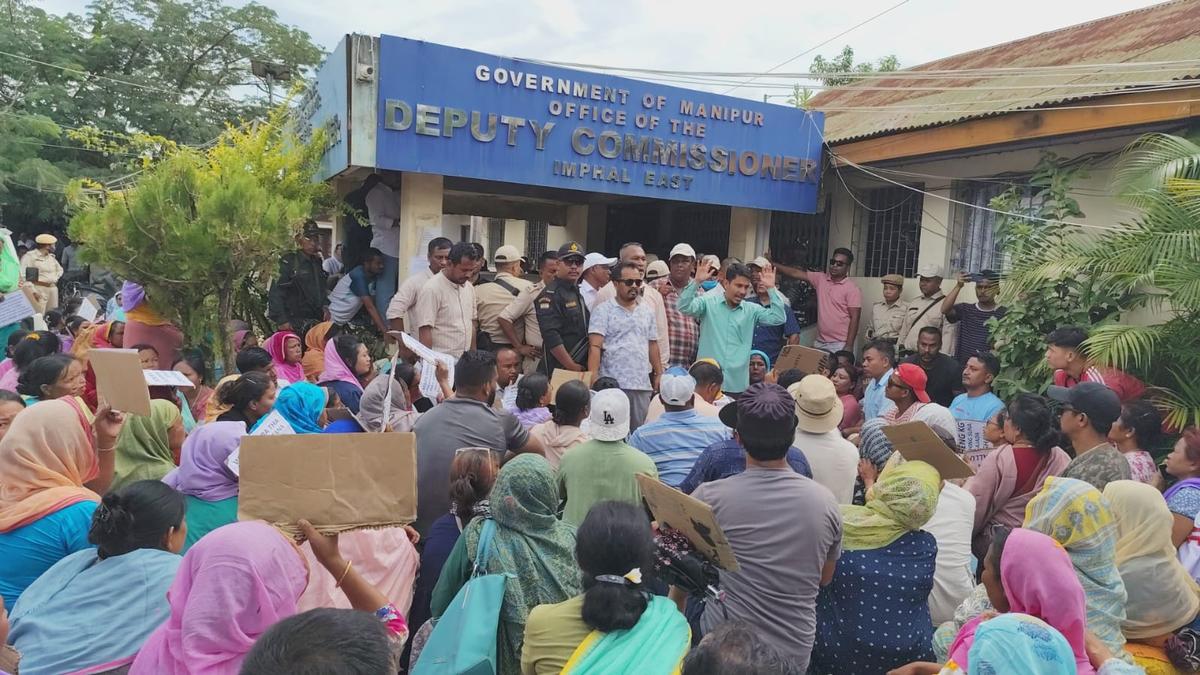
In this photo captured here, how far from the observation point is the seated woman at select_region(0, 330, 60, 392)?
16.9 feet

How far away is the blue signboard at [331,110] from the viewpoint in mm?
7004

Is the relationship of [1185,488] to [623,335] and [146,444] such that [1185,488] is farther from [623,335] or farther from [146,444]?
[146,444]

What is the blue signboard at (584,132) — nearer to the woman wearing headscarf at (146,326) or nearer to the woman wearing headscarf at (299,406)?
the woman wearing headscarf at (146,326)

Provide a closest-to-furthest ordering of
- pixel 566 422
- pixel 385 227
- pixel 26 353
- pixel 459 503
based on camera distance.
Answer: pixel 459 503, pixel 566 422, pixel 26 353, pixel 385 227

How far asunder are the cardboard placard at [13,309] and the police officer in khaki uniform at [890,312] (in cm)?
786

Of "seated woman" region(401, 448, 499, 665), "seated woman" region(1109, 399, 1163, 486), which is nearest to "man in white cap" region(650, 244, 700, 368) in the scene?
"seated woman" region(1109, 399, 1163, 486)

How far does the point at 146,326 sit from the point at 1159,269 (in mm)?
7444

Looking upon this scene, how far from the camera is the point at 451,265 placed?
6.05 m

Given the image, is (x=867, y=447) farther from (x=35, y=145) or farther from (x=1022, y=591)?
(x=35, y=145)

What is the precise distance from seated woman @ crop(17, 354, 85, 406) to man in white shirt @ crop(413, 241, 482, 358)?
2.29 metres

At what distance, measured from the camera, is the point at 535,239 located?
16453 millimetres

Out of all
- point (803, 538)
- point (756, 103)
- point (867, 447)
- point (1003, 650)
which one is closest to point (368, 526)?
point (803, 538)

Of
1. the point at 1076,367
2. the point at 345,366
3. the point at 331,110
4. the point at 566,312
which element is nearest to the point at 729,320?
the point at 566,312

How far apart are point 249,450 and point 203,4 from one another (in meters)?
22.9
